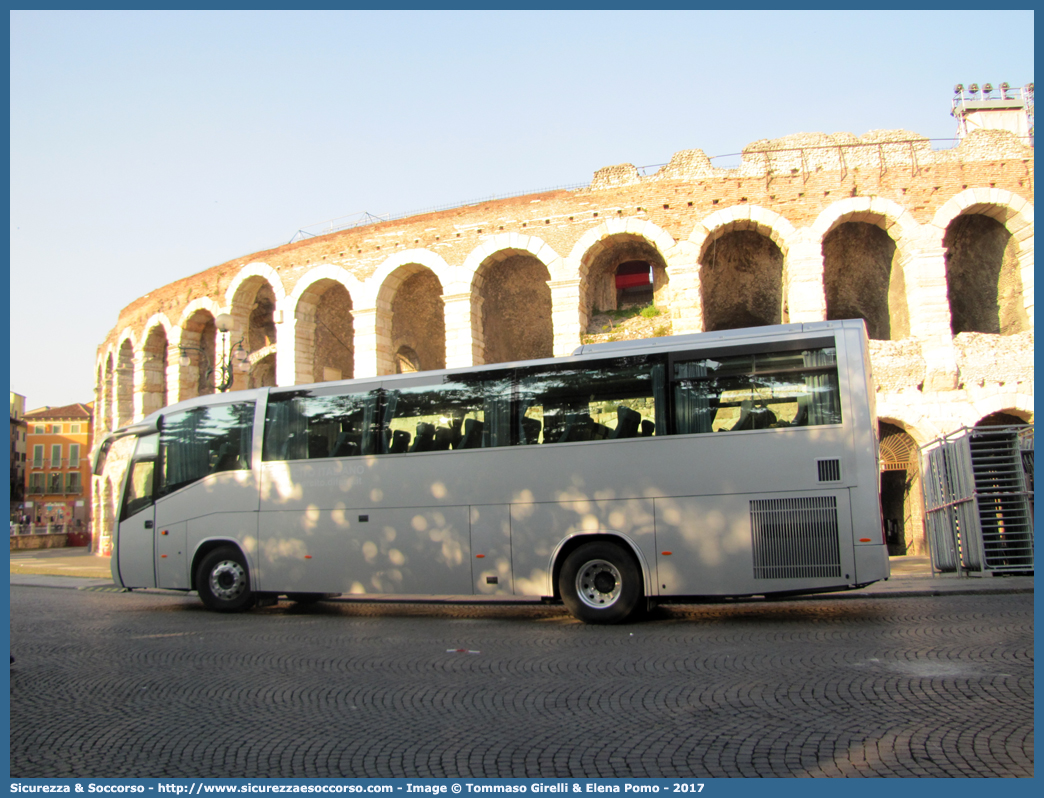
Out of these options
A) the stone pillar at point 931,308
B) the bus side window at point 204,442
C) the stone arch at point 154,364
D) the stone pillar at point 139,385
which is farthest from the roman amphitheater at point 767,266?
the bus side window at point 204,442

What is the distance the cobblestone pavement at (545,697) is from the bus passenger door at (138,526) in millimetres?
2084

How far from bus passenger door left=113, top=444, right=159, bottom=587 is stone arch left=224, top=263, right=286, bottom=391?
982 centimetres

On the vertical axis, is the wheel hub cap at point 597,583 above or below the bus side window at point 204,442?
below

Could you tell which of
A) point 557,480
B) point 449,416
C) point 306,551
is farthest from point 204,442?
point 557,480

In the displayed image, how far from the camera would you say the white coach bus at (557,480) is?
7.65 meters

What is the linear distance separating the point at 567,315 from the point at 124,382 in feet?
60.8

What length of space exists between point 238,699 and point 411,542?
394cm

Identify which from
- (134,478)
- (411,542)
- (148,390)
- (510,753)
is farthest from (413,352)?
(510,753)

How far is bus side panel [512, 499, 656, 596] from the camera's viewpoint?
811 centimetres

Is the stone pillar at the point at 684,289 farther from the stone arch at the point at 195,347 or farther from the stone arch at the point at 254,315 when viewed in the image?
the stone arch at the point at 195,347

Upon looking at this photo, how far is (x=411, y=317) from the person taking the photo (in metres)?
23.3

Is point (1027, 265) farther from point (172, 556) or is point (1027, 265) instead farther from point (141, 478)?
point (141, 478)

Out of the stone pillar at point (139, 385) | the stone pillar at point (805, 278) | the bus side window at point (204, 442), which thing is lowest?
the bus side window at point (204, 442)

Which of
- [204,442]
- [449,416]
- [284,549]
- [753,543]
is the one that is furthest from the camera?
[204,442]
